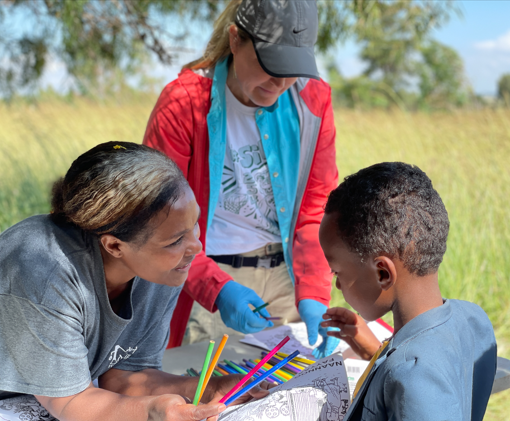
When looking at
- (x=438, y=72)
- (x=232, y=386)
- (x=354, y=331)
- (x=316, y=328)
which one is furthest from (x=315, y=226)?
(x=438, y=72)

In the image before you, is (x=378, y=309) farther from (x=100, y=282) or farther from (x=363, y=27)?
(x=363, y=27)

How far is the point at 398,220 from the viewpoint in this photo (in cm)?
116

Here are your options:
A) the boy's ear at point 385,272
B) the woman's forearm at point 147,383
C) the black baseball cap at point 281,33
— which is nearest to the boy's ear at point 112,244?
the woman's forearm at point 147,383

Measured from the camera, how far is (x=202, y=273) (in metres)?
1.92

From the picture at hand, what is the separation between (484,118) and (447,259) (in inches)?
99.8

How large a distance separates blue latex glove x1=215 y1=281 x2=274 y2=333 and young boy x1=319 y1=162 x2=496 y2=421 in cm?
59

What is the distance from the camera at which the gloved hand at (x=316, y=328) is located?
5.91ft

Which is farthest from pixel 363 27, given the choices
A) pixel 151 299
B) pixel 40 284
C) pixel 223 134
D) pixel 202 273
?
pixel 40 284

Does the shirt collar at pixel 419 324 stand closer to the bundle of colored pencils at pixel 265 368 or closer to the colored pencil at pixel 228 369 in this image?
the bundle of colored pencils at pixel 265 368

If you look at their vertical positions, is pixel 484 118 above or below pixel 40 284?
above

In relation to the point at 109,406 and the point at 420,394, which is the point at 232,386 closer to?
the point at 109,406

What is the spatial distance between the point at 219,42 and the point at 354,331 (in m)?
1.20

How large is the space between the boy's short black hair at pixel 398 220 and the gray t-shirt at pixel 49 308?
67cm

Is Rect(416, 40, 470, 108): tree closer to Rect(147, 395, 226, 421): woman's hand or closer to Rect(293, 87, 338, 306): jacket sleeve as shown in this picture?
Rect(293, 87, 338, 306): jacket sleeve
